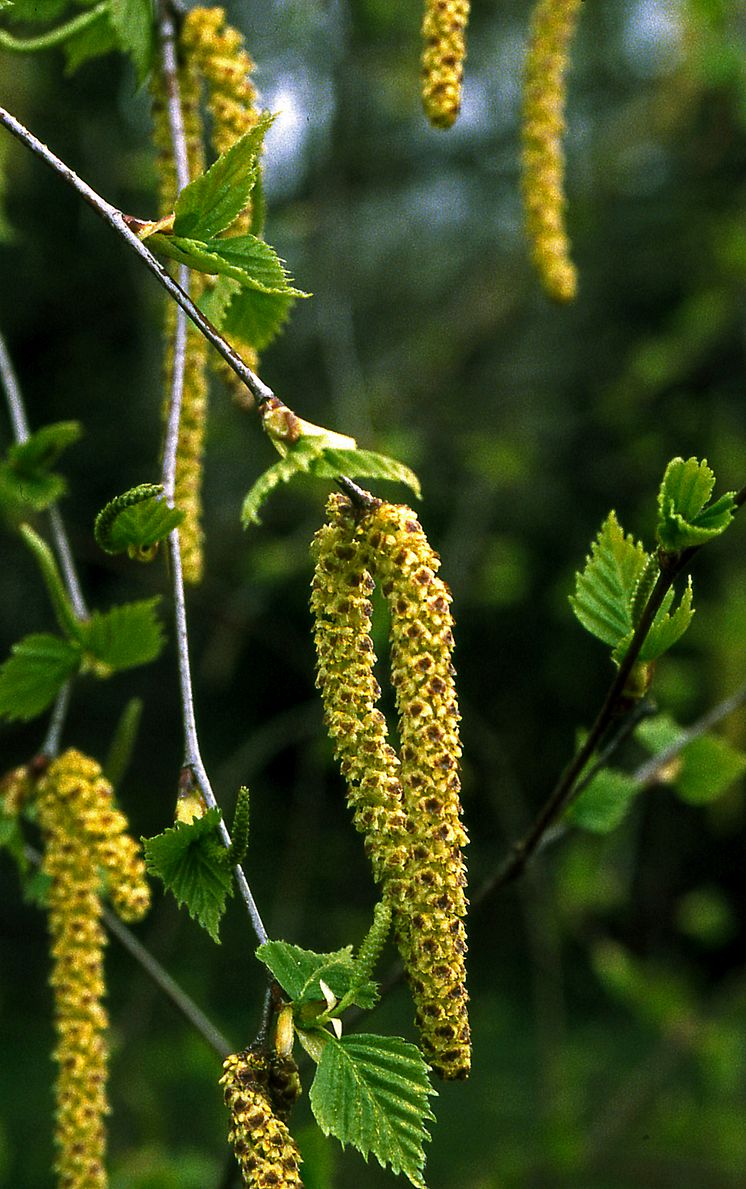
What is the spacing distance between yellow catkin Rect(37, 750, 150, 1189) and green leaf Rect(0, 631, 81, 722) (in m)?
0.08

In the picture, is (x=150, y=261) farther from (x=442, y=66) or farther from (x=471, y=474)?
(x=471, y=474)

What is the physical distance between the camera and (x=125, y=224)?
0.75 metres

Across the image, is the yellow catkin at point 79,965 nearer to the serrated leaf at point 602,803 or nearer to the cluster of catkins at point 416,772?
the cluster of catkins at point 416,772

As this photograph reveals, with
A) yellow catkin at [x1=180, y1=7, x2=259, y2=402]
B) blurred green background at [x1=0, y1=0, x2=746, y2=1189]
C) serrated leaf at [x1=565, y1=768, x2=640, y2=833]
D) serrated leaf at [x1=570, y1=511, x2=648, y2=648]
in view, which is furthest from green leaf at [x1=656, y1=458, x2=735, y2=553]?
blurred green background at [x1=0, y1=0, x2=746, y2=1189]

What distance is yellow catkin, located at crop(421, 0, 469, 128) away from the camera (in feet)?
3.25

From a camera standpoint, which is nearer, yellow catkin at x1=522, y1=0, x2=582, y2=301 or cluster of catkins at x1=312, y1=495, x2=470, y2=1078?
cluster of catkins at x1=312, y1=495, x2=470, y2=1078

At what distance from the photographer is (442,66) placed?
99cm

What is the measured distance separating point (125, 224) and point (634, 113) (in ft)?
12.4

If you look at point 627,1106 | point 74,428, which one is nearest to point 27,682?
point 74,428

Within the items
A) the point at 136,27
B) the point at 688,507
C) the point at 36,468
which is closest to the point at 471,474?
the point at 36,468

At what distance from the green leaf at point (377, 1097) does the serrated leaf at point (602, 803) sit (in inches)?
25.1

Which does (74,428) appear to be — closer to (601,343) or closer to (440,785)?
(440,785)

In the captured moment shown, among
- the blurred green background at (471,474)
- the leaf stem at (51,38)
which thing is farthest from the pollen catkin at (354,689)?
the blurred green background at (471,474)

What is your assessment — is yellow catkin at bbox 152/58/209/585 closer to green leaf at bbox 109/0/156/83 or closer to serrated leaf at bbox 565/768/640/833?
green leaf at bbox 109/0/156/83
